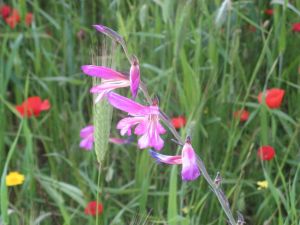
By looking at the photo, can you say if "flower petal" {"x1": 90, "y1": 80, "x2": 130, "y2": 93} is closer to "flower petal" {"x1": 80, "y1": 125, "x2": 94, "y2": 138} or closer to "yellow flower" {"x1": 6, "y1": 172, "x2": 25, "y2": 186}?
"flower petal" {"x1": 80, "y1": 125, "x2": 94, "y2": 138}

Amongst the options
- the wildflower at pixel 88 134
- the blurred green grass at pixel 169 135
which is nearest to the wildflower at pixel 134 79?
the blurred green grass at pixel 169 135

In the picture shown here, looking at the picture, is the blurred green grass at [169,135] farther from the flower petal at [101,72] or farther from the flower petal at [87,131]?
the flower petal at [101,72]

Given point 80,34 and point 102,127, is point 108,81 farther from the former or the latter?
point 80,34

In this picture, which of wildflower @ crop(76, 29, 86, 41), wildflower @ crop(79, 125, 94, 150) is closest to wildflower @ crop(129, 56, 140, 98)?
wildflower @ crop(79, 125, 94, 150)

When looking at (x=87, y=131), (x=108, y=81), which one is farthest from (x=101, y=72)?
(x=87, y=131)

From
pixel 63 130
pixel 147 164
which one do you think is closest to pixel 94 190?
pixel 147 164

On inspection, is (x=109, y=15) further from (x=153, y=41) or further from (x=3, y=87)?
(x=3, y=87)
